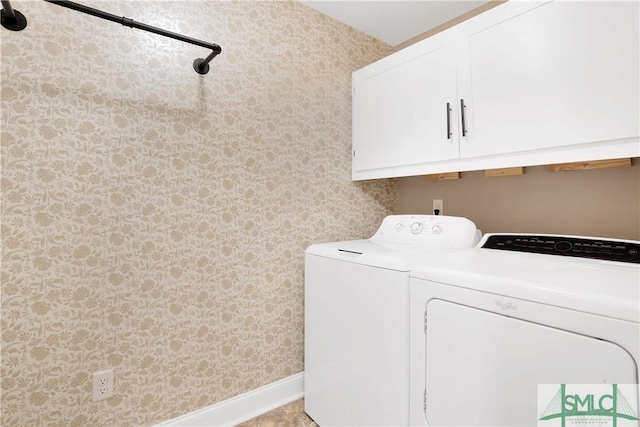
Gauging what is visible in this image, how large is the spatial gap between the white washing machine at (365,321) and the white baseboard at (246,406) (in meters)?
0.16

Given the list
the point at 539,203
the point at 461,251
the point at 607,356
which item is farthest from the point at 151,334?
the point at 539,203

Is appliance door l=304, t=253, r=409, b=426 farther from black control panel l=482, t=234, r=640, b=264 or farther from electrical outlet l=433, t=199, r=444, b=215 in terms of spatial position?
electrical outlet l=433, t=199, r=444, b=215

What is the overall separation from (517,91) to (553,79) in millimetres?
128

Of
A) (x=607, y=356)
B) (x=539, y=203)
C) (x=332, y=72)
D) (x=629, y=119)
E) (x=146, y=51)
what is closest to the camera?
(x=607, y=356)

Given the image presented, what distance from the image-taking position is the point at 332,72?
208 centimetres

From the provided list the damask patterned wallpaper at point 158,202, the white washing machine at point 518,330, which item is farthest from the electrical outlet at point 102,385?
the white washing machine at point 518,330

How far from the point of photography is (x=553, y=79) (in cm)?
124

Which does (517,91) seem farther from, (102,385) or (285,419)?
(102,385)

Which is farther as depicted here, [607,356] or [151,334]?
[151,334]

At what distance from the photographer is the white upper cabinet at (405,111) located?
5.26 ft

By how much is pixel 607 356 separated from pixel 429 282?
477 mm

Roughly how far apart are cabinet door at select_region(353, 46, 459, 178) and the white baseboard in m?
1.39

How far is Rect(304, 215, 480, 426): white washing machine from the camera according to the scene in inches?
47.1

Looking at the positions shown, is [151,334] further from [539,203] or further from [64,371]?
[539,203]
